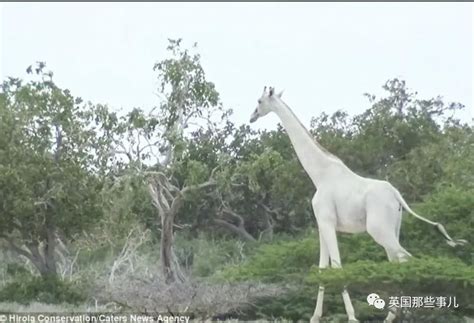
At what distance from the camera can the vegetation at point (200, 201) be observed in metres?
9.35

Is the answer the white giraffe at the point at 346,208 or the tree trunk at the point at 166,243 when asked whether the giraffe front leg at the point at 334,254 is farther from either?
the tree trunk at the point at 166,243

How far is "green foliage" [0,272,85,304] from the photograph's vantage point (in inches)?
485

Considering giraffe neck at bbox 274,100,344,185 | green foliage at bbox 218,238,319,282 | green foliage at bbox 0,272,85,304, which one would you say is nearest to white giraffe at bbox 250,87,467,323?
giraffe neck at bbox 274,100,344,185

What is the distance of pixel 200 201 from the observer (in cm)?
2216

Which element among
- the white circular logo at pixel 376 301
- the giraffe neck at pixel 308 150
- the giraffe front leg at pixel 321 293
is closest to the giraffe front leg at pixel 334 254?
the giraffe front leg at pixel 321 293

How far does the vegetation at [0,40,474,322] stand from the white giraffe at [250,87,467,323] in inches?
12.5

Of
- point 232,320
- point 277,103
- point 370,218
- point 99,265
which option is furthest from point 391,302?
point 99,265

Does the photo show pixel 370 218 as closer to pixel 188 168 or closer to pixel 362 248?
pixel 362 248

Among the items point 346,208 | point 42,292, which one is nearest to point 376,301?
point 346,208

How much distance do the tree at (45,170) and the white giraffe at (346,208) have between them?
4.84m

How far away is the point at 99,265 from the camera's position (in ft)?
65.3

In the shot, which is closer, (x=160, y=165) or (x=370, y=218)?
(x=370, y=218)

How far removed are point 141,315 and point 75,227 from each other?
4.29 meters

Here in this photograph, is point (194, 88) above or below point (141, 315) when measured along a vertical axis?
above
